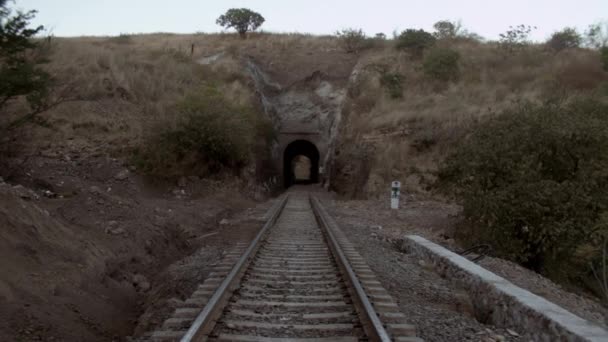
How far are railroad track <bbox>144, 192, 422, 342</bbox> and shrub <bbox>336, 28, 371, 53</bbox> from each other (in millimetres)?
41526

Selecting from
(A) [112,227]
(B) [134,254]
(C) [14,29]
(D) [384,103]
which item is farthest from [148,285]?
(D) [384,103]

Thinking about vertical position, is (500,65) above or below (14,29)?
above

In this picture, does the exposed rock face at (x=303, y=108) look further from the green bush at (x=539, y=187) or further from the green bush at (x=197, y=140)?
the green bush at (x=539, y=187)

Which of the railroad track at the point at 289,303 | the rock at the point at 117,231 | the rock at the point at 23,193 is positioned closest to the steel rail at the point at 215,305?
the railroad track at the point at 289,303

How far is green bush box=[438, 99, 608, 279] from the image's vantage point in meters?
11.2

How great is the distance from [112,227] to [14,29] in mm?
4586

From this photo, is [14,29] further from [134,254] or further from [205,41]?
[205,41]

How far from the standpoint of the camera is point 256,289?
664 centimetres

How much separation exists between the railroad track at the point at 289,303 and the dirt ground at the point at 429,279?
384 mm

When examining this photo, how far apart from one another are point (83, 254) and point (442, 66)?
3300 cm

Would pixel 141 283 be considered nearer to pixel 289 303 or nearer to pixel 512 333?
pixel 289 303

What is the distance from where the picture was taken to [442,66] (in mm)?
36469

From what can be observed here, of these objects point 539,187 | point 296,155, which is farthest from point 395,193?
point 296,155

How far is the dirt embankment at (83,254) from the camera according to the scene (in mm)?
5543
